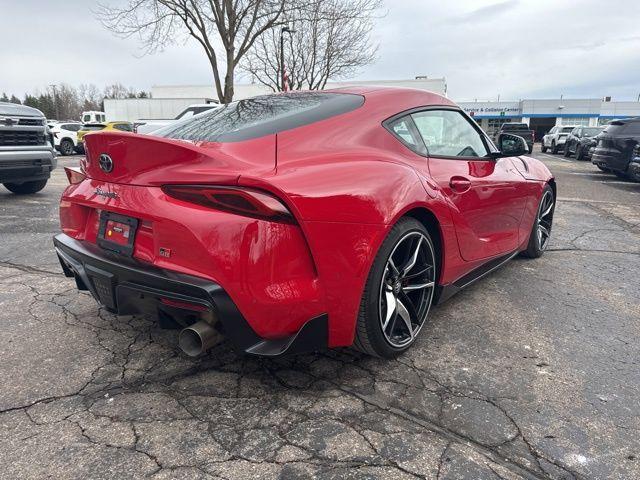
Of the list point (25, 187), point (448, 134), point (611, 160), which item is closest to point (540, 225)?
point (448, 134)

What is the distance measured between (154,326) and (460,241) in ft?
6.63

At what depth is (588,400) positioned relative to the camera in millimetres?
2291

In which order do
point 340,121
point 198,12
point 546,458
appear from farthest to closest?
point 198,12
point 340,121
point 546,458

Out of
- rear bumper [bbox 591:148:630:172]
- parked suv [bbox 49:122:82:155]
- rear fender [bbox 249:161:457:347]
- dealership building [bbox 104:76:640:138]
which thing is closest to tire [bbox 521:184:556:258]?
rear fender [bbox 249:161:457:347]

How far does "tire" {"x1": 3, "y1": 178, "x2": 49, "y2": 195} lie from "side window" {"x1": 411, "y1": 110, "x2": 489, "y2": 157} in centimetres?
740

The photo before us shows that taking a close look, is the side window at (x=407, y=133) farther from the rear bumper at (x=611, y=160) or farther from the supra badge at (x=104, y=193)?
the rear bumper at (x=611, y=160)

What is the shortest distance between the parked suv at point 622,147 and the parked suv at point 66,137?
21862mm

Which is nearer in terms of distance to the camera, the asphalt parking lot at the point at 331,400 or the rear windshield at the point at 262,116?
the asphalt parking lot at the point at 331,400

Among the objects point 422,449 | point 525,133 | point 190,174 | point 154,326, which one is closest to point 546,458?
point 422,449

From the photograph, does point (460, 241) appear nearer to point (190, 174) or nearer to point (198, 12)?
point (190, 174)

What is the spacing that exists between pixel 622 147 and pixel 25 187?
13.0 m

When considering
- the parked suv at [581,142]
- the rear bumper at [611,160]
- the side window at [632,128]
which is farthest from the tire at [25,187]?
the parked suv at [581,142]

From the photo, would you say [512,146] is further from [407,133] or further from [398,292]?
[398,292]

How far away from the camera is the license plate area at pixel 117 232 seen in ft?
6.99
